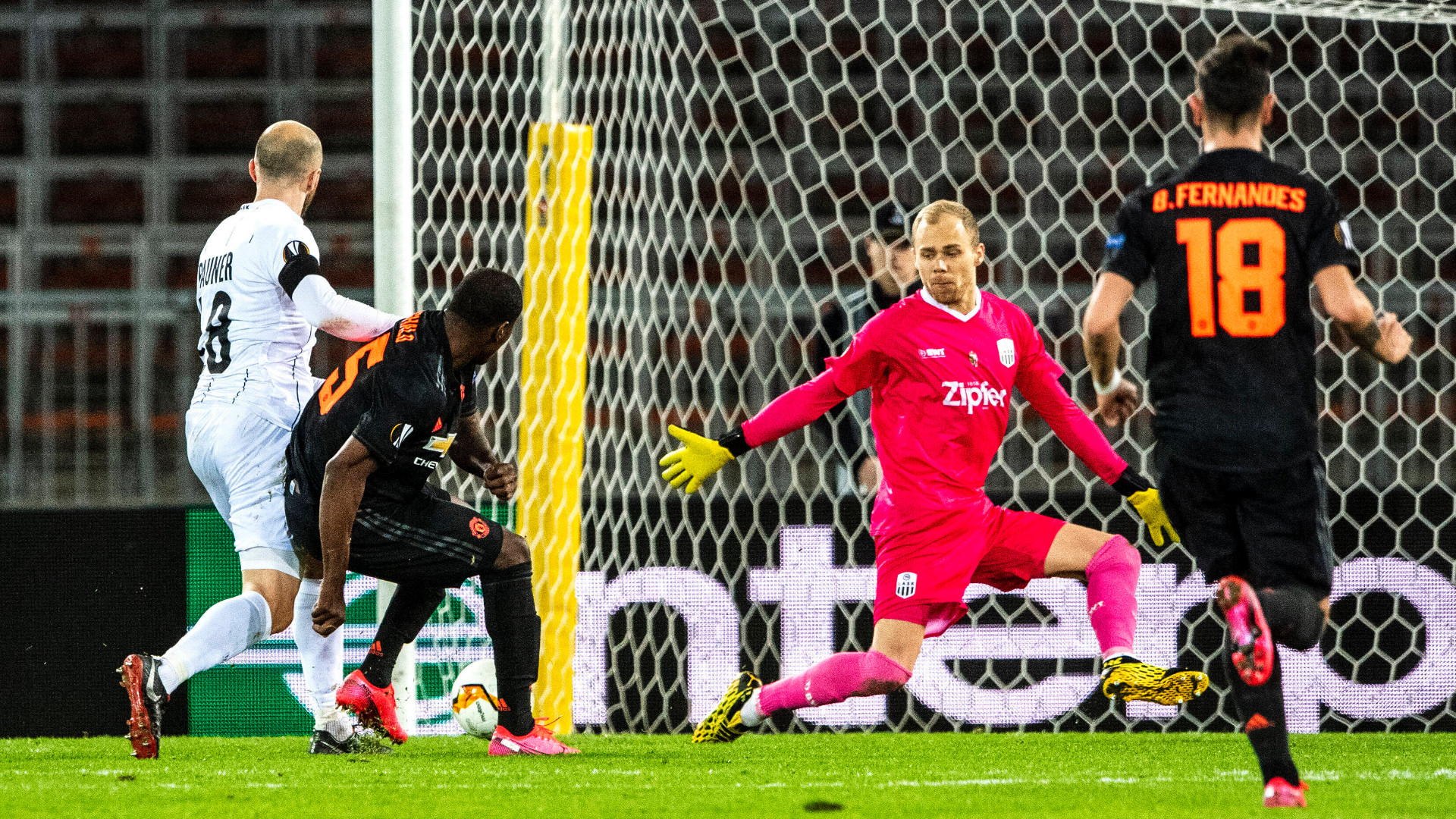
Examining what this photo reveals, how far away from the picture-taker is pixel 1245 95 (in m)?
3.06

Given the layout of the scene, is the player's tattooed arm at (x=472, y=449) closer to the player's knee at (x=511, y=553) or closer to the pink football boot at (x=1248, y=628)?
the player's knee at (x=511, y=553)

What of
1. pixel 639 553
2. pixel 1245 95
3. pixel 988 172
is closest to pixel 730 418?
pixel 988 172

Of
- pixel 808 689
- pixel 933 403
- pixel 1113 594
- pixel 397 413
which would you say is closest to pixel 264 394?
pixel 397 413

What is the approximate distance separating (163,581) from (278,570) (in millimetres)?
1375

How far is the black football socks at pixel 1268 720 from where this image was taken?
289cm

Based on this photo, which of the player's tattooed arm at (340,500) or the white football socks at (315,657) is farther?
the white football socks at (315,657)

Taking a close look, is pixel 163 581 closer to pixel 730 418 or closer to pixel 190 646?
pixel 190 646

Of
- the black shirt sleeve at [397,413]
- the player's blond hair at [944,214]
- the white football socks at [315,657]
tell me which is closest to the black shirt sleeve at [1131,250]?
the player's blond hair at [944,214]

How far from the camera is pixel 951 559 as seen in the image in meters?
4.15

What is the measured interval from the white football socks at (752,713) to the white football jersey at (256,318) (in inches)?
56.4

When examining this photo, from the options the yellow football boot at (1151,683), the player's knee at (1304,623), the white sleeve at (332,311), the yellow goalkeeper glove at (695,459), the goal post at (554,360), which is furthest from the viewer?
the goal post at (554,360)

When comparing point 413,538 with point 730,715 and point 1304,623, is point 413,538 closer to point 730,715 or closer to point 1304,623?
point 730,715

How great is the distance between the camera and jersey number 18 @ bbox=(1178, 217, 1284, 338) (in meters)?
3.05

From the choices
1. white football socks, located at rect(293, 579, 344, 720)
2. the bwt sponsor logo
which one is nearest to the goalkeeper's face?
the bwt sponsor logo
